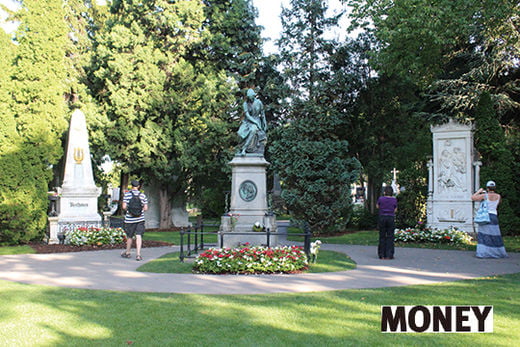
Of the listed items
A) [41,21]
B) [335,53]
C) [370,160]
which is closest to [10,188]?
[41,21]

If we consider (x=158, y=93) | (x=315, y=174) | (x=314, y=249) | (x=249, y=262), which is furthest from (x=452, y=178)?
(x=158, y=93)

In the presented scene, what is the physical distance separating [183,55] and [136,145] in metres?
5.91

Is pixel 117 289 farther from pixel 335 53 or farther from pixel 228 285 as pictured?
pixel 335 53

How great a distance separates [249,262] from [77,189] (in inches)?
393

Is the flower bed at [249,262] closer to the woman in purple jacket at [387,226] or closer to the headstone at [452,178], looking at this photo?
the woman in purple jacket at [387,226]

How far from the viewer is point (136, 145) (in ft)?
72.6

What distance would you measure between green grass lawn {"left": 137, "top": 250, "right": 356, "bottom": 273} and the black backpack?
129 centimetres

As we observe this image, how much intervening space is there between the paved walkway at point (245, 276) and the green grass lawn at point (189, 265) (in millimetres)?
294

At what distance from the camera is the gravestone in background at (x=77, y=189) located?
16.6 metres

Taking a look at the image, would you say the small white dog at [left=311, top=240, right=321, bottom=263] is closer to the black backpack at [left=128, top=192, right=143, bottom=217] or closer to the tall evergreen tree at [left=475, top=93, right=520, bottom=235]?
the black backpack at [left=128, top=192, right=143, bottom=217]

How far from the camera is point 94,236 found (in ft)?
48.6

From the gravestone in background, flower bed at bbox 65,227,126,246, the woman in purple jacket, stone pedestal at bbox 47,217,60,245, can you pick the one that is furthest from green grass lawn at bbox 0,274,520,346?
the gravestone in background

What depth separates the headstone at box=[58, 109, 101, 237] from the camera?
16.6 meters

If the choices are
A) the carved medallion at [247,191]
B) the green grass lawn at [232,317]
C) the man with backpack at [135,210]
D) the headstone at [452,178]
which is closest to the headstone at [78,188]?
the man with backpack at [135,210]
